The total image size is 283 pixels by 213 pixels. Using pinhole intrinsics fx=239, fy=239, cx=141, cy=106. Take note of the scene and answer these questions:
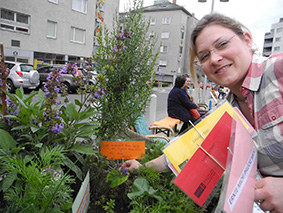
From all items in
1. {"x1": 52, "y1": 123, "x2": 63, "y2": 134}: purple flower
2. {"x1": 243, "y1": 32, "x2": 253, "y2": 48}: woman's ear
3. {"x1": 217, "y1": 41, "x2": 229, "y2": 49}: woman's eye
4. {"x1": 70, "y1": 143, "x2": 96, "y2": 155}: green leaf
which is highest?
{"x1": 243, "y1": 32, "x2": 253, "y2": 48}: woman's ear

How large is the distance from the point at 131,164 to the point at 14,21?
1900 cm

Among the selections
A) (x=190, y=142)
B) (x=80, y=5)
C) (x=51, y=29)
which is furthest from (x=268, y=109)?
(x=80, y=5)

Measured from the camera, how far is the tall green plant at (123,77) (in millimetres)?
1623

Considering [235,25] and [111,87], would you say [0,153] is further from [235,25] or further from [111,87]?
[235,25]

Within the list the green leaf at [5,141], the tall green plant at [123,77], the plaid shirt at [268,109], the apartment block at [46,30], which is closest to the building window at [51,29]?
the apartment block at [46,30]

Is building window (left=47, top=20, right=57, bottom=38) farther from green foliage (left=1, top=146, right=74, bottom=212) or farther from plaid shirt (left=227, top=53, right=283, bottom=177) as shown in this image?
plaid shirt (left=227, top=53, right=283, bottom=177)

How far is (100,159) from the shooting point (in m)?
1.43

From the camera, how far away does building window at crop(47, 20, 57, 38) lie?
1912 centimetres

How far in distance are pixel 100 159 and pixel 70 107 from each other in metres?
0.37

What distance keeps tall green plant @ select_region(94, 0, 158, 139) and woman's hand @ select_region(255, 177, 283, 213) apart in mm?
967

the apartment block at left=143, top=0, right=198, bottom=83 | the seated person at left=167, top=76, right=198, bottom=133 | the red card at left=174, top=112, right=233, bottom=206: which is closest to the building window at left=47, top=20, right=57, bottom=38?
the seated person at left=167, top=76, right=198, bottom=133

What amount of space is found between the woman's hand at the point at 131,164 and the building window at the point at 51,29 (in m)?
20.0

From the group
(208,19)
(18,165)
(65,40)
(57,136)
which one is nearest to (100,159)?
(57,136)

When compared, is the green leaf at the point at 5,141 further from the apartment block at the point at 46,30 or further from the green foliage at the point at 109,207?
the apartment block at the point at 46,30
